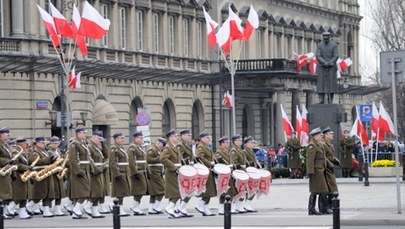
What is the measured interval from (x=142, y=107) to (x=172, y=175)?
3399 centimetres

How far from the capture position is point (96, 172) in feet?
98.2

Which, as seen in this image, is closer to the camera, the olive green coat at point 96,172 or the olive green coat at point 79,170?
the olive green coat at point 79,170

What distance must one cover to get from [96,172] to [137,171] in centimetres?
124

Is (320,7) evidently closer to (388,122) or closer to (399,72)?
(388,122)

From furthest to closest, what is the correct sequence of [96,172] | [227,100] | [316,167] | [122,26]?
[227,100] → [122,26] → [96,172] → [316,167]

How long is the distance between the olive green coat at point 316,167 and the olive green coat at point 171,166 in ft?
9.62

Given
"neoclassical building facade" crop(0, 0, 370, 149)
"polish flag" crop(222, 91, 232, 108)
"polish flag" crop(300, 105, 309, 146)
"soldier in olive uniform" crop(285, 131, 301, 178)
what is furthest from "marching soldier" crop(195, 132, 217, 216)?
"polish flag" crop(222, 91, 232, 108)

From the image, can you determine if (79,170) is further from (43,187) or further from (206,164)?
(206,164)

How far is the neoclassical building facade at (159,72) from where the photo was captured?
51562 millimetres

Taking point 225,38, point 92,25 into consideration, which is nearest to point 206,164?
point 92,25

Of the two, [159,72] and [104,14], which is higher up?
[104,14]

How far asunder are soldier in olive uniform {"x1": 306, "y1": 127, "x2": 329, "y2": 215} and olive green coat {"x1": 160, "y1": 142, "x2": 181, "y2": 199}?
291cm

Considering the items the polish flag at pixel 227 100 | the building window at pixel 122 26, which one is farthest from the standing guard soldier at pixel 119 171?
the polish flag at pixel 227 100

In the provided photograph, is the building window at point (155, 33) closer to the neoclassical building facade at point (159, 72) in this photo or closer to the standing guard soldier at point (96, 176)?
the neoclassical building facade at point (159, 72)
